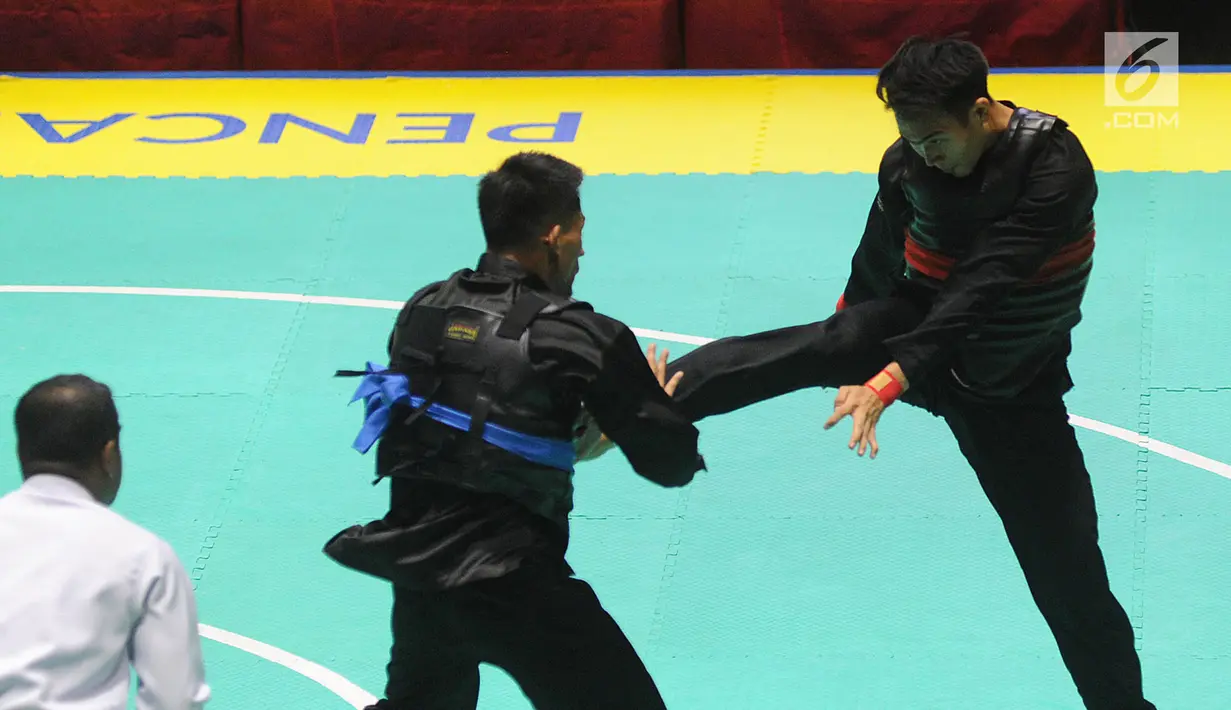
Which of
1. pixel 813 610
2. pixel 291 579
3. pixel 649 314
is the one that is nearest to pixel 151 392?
pixel 291 579

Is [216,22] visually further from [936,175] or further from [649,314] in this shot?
[936,175]

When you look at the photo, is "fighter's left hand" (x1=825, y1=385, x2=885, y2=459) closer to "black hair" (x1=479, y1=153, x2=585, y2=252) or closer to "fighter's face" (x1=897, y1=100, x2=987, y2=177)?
"fighter's face" (x1=897, y1=100, x2=987, y2=177)

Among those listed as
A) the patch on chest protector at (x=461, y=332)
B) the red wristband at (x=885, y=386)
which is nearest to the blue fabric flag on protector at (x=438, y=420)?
the patch on chest protector at (x=461, y=332)

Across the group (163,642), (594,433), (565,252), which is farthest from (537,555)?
(163,642)

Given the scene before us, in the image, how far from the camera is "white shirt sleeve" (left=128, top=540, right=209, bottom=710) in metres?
4.02

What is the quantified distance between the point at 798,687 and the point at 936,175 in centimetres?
217

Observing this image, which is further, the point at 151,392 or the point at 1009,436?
the point at 151,392

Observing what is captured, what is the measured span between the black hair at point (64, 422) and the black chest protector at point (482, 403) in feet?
2.83

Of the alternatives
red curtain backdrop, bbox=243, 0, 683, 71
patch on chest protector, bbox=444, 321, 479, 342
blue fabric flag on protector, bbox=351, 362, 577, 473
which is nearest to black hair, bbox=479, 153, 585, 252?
patch on chest protector, bbox=444, 321, 479, 342

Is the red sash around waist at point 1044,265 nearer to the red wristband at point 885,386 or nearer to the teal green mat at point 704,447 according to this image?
the red wristband at point 885,386

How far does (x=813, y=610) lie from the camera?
7059 mm

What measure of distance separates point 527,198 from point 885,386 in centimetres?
123

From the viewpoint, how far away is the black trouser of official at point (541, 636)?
185 inches

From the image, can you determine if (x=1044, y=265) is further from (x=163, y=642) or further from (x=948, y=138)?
(x=163, y=642)
